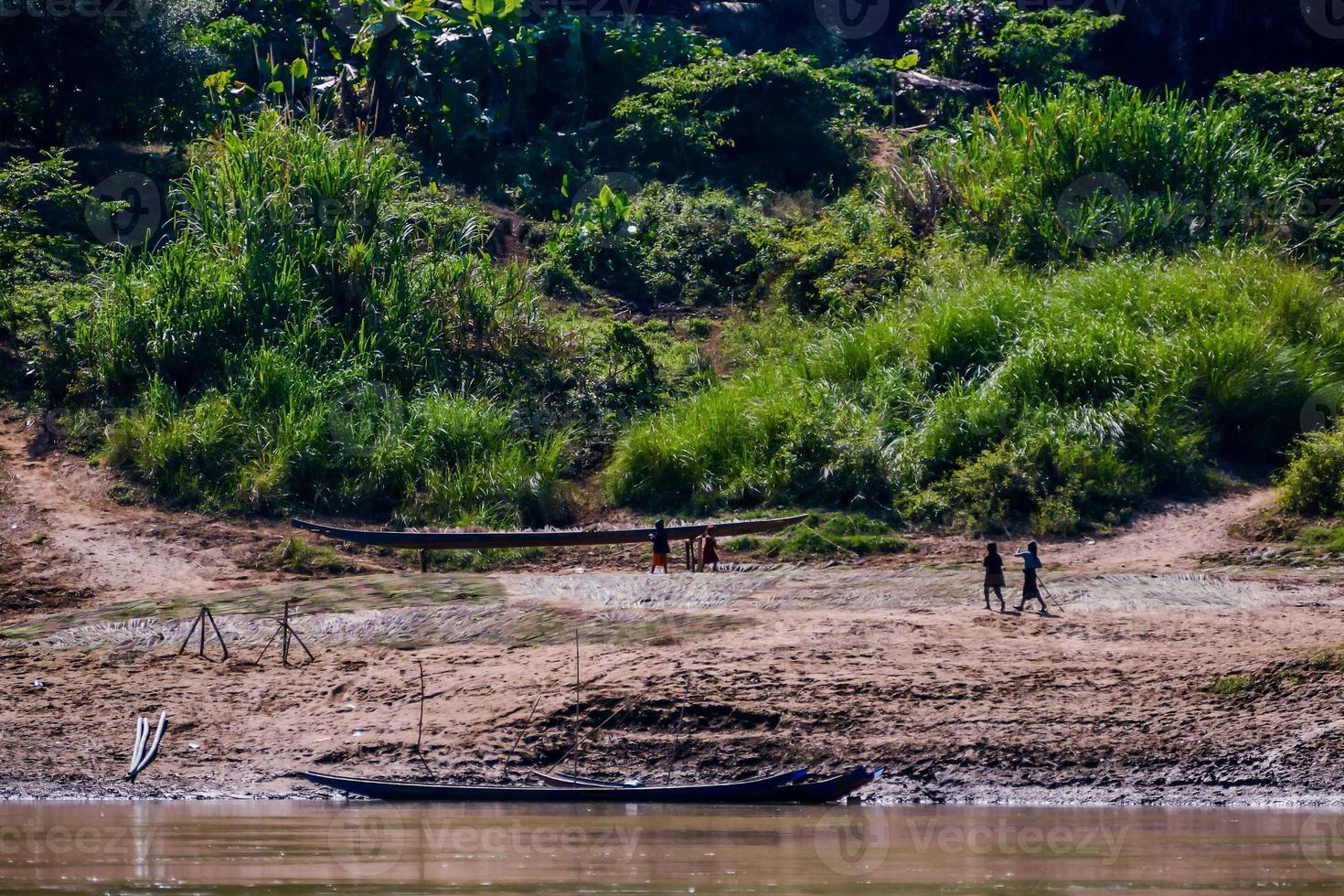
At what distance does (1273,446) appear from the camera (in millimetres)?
16000

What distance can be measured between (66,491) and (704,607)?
690cm

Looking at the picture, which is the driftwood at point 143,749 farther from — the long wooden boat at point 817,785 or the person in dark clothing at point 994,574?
the person in dark clothing at point 994,574

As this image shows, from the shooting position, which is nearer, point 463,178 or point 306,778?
point 306,778

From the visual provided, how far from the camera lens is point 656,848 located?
28.4 feet

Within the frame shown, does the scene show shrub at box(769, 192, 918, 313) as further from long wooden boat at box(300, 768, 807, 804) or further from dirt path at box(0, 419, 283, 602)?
long wooden boat at box(300, 768, 807, 804)

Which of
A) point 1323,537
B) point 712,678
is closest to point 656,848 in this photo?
point 712,678

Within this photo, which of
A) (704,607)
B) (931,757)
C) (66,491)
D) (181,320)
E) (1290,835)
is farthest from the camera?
(181,320)

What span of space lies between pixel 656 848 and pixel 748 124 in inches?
674

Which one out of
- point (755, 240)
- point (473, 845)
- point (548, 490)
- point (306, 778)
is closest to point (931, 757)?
point (473, 845)

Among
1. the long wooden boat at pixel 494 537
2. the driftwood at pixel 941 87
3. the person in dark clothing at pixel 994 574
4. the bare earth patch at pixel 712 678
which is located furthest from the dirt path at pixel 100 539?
the driftwood at pixel 941 87

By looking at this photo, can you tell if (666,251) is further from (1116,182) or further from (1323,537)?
(1323,537)

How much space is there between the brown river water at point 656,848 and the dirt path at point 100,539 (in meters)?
3.92

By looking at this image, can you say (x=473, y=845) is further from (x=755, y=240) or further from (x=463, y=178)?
(x=463, y=178)

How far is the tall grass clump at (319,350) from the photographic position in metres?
15.9
